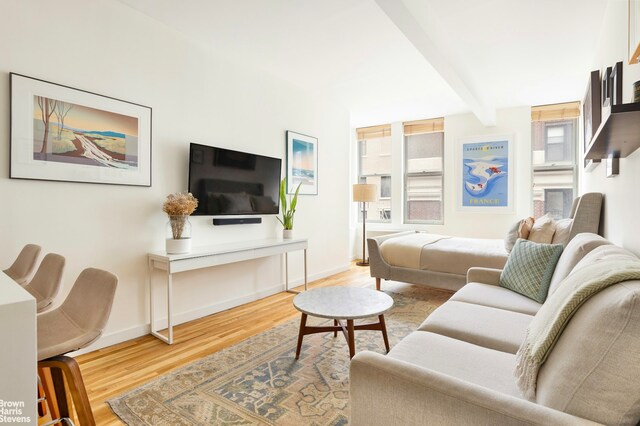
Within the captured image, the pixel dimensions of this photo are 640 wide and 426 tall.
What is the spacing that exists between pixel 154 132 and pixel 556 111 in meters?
5.39

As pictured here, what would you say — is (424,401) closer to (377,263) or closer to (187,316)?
(187,316)

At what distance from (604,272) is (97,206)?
2.91m

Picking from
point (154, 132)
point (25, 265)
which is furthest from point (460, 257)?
point (25, 265)

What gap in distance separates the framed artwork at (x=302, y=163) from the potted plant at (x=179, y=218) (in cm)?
162

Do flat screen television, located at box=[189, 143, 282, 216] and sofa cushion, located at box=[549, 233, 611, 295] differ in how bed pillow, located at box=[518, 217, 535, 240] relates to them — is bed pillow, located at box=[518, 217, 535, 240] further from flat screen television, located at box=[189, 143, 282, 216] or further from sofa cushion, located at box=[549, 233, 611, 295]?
flat screen television, located at box=[189, 143, 282, 216]

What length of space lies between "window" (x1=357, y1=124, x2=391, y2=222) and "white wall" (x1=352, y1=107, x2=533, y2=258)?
0.64 feet

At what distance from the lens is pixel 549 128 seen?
5.12 m

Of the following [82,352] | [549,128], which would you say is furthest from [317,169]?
[549,128]

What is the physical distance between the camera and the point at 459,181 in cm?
560

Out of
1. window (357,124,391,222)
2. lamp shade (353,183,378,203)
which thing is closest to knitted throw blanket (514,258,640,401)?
lamp shade (353,183,378,203)

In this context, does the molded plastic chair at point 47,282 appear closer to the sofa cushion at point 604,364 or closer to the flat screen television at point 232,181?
the flat screen television at point 232,181

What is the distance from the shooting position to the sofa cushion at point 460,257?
133 inches

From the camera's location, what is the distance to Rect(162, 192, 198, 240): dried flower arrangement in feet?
9.02

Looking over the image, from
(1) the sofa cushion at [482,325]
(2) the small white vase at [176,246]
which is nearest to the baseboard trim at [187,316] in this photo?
(2) the small white vase at [176,246]
